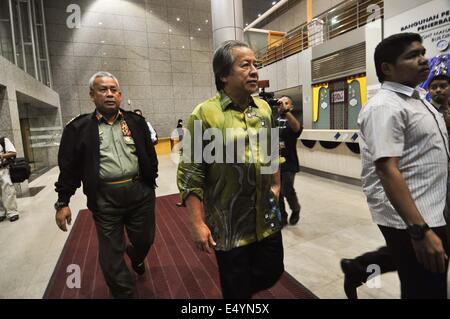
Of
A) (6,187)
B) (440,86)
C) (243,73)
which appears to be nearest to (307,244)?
(440,86)

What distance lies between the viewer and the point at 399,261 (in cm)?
117

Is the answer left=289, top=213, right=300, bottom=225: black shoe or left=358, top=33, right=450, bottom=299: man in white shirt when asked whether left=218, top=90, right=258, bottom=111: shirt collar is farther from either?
left=289, top=213, right=300, bottom=225: black shoe

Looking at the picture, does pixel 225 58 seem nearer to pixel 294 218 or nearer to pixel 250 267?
pixel 250 267

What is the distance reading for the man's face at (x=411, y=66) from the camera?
3.66ft

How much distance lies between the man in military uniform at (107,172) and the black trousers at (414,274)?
1.49m

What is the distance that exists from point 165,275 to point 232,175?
1491mm

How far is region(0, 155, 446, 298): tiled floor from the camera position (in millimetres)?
2117

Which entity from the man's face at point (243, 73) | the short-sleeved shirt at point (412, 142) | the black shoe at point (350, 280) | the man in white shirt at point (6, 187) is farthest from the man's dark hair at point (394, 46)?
the man in white shirt at point (6, 187)

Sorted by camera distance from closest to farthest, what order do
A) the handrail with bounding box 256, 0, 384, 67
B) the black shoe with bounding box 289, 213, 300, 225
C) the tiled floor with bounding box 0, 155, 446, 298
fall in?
the tiled floor with bounding box 0, 155, 446, 298, the black shoe with bounding box 289, 213, 300, 225, the handrail with bounding box 256, 0, 384, 67

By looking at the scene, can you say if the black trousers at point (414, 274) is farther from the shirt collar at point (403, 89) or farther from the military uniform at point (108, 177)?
the military uniform at point (108, 177)

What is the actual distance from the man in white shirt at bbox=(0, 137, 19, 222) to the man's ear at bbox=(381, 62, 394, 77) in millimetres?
4453

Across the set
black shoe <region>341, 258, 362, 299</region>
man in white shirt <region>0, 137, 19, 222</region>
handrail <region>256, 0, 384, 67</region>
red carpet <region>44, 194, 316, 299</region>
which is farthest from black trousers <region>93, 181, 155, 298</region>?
handrail <region>256, 0, 384, 67</region>

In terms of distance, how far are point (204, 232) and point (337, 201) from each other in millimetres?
3436

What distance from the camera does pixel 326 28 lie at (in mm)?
6969
